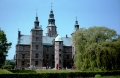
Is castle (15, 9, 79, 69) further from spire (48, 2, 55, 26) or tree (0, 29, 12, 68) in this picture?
tree (0, 29, 12, 68)

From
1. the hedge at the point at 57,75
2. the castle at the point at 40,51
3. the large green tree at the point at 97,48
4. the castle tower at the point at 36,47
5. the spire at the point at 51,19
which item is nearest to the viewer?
the hedge at the point at 57,75

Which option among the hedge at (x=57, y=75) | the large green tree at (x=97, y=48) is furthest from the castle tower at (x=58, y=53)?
the hedge at (x=57, y=75)

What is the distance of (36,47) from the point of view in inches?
2153

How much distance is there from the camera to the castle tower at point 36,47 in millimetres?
54250

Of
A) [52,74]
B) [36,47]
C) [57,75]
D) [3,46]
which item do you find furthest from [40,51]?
[52,74]

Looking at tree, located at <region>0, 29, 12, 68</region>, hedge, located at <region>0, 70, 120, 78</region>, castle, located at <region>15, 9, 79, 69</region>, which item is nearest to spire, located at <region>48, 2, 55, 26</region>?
castle, located at <region>15, 9, 79, 69</region>

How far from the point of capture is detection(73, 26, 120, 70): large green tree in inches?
1299

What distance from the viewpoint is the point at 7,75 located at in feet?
77.2

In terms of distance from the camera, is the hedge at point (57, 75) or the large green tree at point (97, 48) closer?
the hedge at point (57, 75)

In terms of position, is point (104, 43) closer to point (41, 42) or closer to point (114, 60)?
point (114, 60)

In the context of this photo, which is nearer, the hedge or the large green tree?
the hedge

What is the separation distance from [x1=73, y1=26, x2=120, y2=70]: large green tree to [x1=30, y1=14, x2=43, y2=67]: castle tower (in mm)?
19788

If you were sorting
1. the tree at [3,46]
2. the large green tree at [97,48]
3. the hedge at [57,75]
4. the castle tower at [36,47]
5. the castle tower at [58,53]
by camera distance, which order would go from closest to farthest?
the hedge at [57,75] < the large green tree at [97,48] < the tree at [3,46] < the castle tower at [36,47] < the castle tower at [58,53]

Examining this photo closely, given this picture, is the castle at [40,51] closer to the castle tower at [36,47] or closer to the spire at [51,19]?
the castle tower at [36,47]
